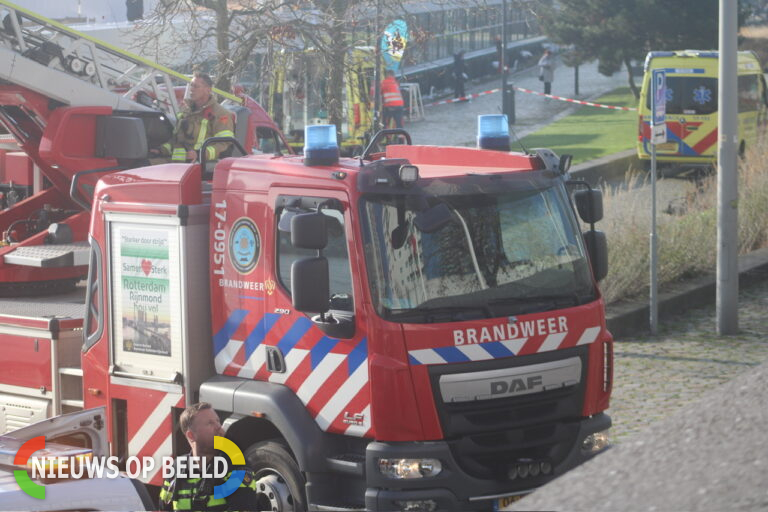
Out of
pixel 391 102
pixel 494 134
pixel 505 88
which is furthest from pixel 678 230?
pixel 505 88

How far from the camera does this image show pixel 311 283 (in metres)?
6.00

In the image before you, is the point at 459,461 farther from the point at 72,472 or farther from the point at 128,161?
the point at 128,161

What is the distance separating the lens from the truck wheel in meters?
6.29

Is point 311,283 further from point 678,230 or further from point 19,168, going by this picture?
point 678,230

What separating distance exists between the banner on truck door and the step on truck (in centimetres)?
1

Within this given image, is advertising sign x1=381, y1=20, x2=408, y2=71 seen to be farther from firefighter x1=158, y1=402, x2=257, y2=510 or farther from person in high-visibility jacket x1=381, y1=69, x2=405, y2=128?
firefighter x1=158, y1=402, x2=257, y2=510

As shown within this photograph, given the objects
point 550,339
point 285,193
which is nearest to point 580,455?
point 550,339

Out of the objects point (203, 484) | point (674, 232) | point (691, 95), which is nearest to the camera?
point (203, 484)

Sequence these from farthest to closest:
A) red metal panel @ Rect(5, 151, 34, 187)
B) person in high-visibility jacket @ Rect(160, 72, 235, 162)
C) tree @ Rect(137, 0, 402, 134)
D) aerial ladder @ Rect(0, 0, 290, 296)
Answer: tree @ Rect(137, 0, 402, 134) → red metal panel @ Rect(5, 151, 34, 187) → person in high-visibility jacket @ Rect(160, 72, 235, 162) → aerial ladder @ Rect(0, 0, 290, 296)

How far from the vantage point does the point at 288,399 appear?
6312 millimetres

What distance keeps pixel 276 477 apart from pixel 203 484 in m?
0.68

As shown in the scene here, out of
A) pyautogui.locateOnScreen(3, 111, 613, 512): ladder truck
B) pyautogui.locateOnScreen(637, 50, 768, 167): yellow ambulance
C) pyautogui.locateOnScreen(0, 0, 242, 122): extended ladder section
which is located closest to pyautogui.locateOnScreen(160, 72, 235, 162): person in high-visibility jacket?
pyautogui.locateOnScreen(0, 0, 242, 122): extended ladder section

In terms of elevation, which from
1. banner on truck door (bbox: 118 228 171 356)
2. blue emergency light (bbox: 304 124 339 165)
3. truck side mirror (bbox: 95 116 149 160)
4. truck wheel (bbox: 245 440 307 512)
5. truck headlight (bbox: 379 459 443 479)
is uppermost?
blue emergency light (bbox: 304 124 339 165)

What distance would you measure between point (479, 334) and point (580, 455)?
0.93 metres
